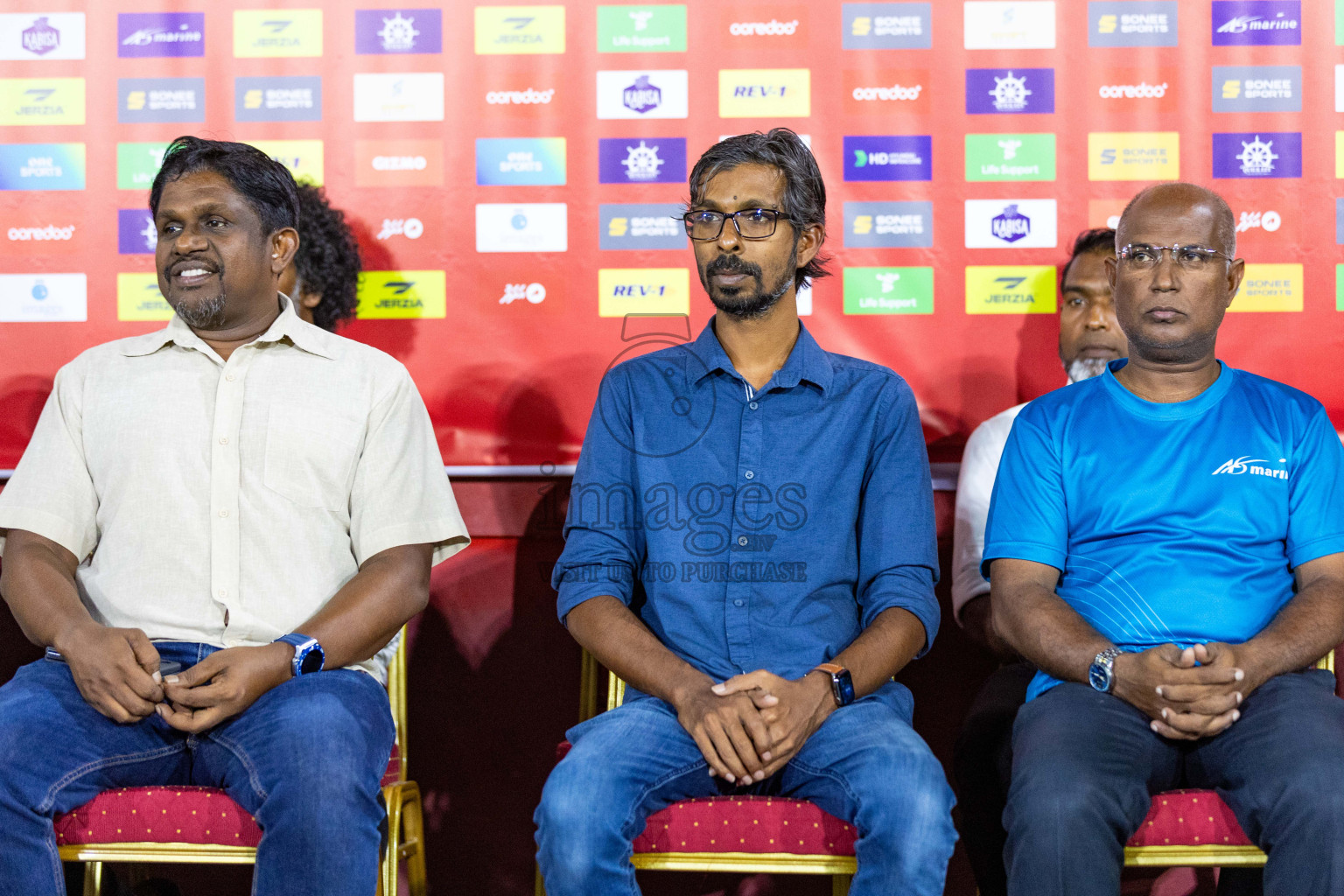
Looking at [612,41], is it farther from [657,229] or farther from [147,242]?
[147,242]

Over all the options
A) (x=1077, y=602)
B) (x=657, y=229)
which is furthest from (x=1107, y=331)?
(x=657, y=229)

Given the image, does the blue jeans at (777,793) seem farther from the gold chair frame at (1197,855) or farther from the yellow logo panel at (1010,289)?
the yellow logo panel at (1010,289)

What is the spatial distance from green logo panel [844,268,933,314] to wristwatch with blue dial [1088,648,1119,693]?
120cm

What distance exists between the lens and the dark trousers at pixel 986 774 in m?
2.35

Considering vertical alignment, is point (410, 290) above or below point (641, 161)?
below

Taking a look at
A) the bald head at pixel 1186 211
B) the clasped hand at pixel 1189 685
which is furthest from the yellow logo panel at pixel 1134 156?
the clasped hand at pixel 1189 685

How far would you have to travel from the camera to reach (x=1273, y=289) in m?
2.90

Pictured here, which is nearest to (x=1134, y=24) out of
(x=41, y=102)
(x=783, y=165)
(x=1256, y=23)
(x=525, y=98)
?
(x=1256, y=23)

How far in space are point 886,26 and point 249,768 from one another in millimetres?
2338

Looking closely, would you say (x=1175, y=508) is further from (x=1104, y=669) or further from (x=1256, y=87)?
(x=1256, y=87)

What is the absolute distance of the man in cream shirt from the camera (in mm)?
1901

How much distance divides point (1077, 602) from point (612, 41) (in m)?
1.85

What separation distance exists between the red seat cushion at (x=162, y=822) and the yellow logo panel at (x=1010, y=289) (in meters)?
2.10

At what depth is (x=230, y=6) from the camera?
2963 millimetres
